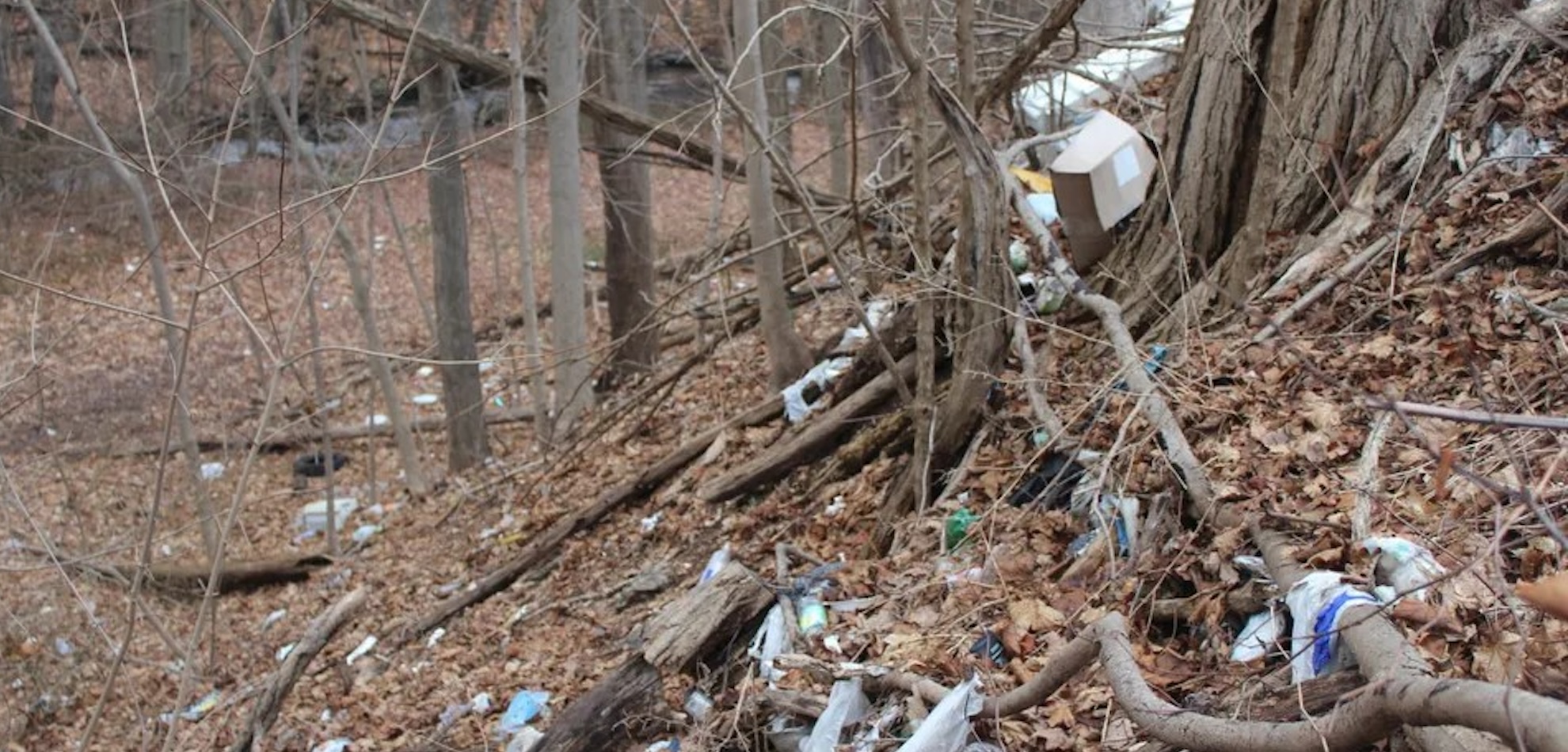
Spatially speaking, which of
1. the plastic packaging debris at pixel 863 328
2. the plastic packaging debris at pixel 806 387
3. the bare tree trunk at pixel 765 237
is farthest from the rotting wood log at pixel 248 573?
the plastic packaging debris at pixel 863 328

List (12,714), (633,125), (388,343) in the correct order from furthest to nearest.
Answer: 1. (388,343)
2. (633,125)
3. (12,714)

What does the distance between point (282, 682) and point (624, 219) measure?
6687 mm

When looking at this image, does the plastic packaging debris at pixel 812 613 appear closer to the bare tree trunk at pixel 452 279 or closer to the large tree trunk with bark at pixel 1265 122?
the large tree trunk with bark at pixel 1265 122

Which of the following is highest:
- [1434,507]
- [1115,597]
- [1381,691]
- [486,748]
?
[1381,691]

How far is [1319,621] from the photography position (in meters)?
3.14

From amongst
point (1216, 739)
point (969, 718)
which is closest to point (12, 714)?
point (969, 718)

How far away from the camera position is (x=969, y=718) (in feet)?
11.8

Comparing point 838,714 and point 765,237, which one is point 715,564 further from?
point 765,237

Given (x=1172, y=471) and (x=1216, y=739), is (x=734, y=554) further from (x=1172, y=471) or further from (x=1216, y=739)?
(x=1216, y=739)

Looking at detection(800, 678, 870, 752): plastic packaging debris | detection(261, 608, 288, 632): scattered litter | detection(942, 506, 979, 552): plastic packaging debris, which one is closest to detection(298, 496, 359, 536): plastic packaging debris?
detection(261, 608, 288, 632): scattered litter

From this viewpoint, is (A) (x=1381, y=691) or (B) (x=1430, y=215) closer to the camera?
(A) (x=1381, y=691)

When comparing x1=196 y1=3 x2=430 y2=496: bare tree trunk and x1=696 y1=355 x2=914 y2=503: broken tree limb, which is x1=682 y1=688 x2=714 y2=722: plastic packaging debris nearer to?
x1=696 y1=355 x2=914 y2=503: broken tree limb

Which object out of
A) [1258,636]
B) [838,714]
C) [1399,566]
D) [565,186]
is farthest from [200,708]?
[1399,566]

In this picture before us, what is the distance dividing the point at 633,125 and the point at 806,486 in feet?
10.7
